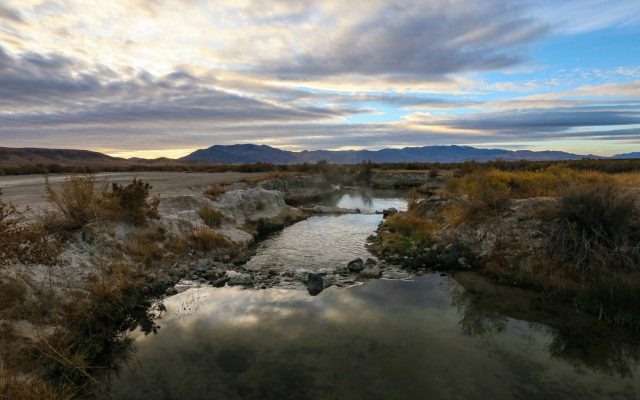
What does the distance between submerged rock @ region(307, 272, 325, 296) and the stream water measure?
23 centimetres

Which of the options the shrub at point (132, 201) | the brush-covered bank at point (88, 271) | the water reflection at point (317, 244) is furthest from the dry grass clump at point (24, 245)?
the water reflection at point (317, 244)

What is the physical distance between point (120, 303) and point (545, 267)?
1272cm

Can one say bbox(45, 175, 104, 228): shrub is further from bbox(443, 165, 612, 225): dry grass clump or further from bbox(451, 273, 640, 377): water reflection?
bbox(443, 165, 612, 225): dry grass clump

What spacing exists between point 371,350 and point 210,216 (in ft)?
43.2

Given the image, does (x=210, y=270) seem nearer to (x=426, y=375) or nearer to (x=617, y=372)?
(x=426, y=375)

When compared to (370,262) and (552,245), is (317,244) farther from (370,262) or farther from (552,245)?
(552,245)

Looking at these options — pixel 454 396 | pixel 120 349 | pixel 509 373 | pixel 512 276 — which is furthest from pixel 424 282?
pixel 120 349

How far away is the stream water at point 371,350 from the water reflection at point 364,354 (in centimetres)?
2

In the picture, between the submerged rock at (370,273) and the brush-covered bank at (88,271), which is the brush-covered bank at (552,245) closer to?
the submerged rock at (370,273)

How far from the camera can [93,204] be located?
1309cm

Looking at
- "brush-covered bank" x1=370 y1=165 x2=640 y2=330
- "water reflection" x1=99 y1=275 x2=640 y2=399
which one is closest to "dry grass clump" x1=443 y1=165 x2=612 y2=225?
"brush-covered bank" x1=370 y1=165 x2=640 y2=330

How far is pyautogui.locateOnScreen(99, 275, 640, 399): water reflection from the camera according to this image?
22.4ft

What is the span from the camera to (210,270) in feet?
45.7

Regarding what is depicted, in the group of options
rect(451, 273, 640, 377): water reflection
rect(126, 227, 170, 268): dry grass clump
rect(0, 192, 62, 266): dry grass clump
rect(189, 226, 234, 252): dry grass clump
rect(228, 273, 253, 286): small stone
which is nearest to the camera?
rect(451, 273, 640, 377): water reflection
